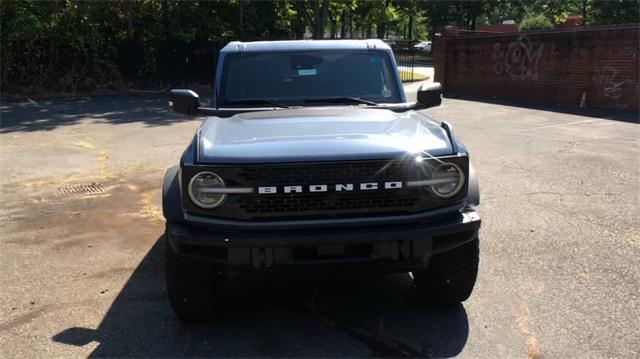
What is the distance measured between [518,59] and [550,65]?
137 cm

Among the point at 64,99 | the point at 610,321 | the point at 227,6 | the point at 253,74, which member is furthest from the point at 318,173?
the point at 227,6

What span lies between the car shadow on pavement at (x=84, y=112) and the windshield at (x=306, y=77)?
953 cm

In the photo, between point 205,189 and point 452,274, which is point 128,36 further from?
point 452,274

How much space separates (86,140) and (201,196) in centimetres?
915

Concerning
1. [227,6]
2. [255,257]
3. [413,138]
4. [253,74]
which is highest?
[227,6]

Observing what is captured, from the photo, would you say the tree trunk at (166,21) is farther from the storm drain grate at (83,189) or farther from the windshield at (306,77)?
the windshield at (306,77)

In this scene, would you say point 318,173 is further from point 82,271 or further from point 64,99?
point 64,99

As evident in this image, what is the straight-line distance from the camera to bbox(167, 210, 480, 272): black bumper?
9.87ft

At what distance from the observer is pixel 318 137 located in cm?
328

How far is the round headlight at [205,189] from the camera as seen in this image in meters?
3.08

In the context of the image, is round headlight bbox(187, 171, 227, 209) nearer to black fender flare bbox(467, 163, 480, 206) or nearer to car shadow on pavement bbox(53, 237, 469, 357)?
car shadow on pavement bbox(53, 237, 469, 357)

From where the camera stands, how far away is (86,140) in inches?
445

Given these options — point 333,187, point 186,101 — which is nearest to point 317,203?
point 333,187

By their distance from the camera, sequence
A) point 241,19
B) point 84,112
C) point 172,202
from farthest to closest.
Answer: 1. point 241,19
2. point 84,112
3. point 172,202
